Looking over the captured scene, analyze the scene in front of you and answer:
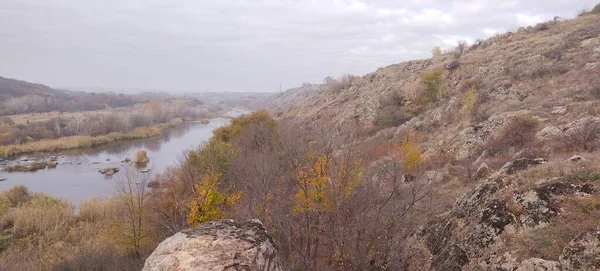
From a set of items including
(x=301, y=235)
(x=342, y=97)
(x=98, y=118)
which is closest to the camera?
(x=301, y=235)

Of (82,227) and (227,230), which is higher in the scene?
(227,230)

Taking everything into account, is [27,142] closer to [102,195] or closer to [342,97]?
[102,195]

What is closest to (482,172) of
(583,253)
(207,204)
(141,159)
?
(583,253)

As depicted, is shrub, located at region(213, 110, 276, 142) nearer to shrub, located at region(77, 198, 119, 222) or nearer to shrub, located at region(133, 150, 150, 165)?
shrub, located at region(77, 198, 119, 222)

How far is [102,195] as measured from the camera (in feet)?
125

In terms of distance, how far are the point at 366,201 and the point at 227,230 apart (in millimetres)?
9052

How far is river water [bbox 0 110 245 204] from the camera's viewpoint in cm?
4062

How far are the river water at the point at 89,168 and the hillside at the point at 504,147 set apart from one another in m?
27.2

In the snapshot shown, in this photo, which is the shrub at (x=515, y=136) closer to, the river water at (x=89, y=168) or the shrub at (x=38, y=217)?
the shrub at (x=38, y=217)

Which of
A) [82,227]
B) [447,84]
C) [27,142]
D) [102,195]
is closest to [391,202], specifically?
[82,227]

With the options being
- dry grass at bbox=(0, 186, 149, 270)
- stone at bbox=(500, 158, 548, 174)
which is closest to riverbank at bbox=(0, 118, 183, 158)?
dry grass at bbox=(0, 186, 149, 270)

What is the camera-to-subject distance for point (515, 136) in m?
17.9

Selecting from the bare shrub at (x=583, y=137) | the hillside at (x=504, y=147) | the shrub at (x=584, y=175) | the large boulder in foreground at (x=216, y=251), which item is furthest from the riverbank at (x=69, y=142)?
the shrub at (x=584, y=175)

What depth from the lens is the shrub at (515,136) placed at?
1724cm
